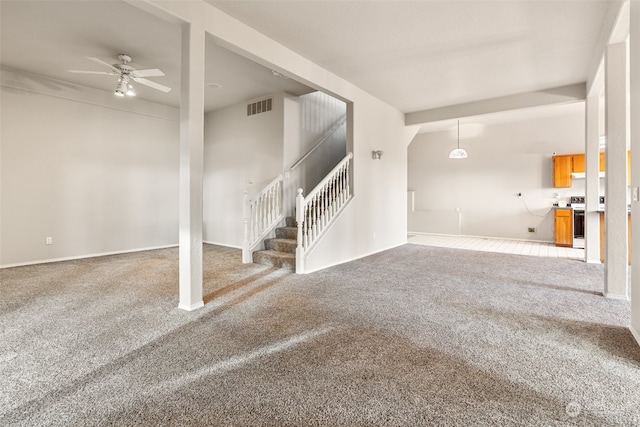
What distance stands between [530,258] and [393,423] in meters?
5.39

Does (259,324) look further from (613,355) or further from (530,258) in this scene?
(530,258)

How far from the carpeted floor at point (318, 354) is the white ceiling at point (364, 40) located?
9.97 feet

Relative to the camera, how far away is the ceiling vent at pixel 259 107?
601 centimetres

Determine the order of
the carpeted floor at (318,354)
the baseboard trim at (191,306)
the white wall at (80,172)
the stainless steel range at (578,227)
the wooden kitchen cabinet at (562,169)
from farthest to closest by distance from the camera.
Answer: the wooden kitchen cabinet at (562,169) → the stainless steel range at (578,227) → the white wall at (80,172) → the baseboard trim at (191,306) → the carpeted floor at (318,354)

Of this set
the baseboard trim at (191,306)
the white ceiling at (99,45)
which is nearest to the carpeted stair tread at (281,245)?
the baseboard trim at (191,306)

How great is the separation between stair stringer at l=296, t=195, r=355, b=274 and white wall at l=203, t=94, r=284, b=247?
1.58 m

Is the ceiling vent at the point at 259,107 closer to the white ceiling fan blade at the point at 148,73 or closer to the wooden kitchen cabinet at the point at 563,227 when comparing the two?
the white ceiling fan blade at the point at 148,73

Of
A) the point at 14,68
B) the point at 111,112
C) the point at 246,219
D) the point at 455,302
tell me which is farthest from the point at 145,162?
the point at 455,302

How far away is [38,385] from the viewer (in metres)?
1.75

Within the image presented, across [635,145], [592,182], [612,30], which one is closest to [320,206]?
[635,145]

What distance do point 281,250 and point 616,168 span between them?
4.49 meters

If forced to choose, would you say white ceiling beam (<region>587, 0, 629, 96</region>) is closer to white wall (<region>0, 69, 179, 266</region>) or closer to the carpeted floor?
the carpeted floor

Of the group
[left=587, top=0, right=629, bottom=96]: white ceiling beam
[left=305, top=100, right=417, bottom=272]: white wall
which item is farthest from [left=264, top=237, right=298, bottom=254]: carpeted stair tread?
[left=587, top=0, right=629, bottom=96]: white ceiling beam

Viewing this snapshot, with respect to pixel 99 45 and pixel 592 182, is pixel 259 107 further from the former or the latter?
pixel 592 182
